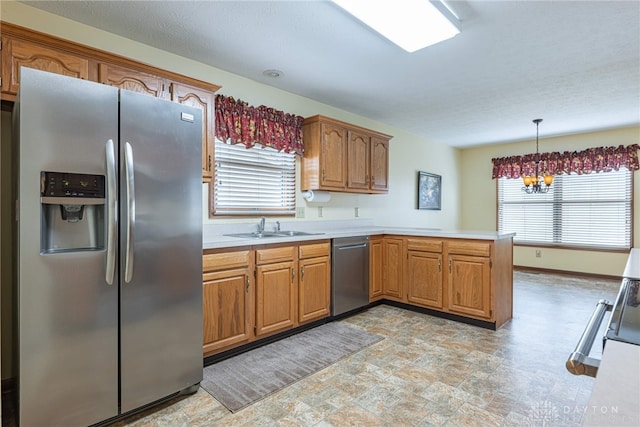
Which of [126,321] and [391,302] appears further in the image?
[391,302]

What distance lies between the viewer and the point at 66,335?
1.64m

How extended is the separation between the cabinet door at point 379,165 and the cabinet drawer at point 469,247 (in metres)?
1.33

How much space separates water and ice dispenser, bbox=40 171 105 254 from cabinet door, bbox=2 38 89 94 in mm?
747

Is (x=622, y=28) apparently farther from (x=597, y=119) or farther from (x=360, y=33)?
(x=597, y=119)

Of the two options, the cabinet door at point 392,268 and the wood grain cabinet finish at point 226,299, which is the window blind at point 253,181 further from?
the cabinet door at point 392,268

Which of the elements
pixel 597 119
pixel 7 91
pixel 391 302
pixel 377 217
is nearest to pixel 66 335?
pixel 7 91

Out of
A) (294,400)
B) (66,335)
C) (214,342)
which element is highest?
(66,335)

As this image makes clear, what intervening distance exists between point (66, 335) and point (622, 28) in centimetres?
412

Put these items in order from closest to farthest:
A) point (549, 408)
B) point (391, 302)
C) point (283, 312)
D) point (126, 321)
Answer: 1. point (126, 321)
2. point (549, 408)
3. point (283, 312)
4. point (391, 302)

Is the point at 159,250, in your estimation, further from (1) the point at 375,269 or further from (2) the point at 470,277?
(2) the point at 470,277

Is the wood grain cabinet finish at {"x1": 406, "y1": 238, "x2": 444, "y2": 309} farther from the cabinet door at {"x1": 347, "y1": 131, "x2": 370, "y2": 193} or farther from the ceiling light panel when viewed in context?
the ceiling light panel

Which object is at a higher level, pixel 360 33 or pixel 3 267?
Result: pixel 360 33

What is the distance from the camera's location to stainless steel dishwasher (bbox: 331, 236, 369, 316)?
11.2 feet

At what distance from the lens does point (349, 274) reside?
3576 mm
